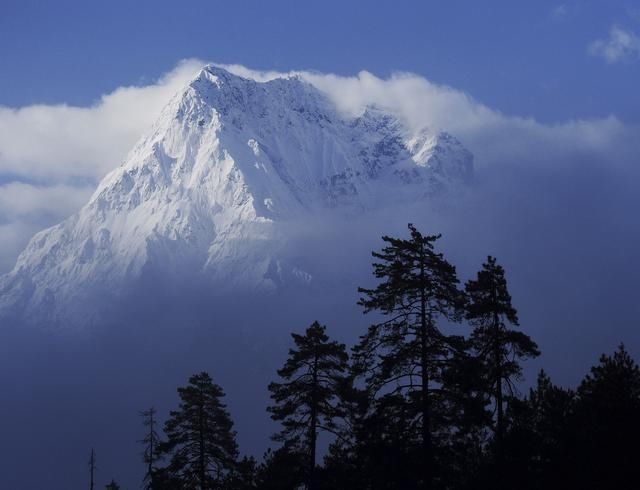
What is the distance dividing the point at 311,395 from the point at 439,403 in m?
6.03

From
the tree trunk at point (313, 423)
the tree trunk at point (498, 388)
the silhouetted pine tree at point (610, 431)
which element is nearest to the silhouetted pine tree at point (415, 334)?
the tree trunk at point (498, 388)

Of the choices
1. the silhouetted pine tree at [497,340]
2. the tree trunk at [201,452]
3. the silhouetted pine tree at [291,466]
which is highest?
the silhouetted pine tree at [497,340]

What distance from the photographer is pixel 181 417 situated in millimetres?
38281

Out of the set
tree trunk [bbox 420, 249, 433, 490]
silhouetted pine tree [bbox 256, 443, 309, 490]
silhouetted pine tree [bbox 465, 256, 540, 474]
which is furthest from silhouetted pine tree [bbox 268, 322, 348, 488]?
silhouetted pine tree [bbox 465, 256, 540, 474]

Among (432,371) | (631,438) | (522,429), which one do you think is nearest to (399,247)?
(432,371)

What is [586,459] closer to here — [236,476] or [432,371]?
[432,371]

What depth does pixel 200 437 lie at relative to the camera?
38250mm

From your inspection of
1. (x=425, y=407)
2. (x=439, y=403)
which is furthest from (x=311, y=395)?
(x=439, y=403)

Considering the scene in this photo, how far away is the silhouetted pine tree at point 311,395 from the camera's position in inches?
1246

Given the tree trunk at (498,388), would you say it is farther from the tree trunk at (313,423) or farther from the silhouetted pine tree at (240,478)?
the silhouetted pine tree at (240,478)

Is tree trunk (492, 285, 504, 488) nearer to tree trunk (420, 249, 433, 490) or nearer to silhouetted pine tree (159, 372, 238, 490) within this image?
tree trunk (420, 249, 433, 490)

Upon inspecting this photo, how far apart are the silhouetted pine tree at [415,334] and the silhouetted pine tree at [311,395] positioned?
2852 millimetres

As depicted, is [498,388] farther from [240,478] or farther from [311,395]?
[240,478]

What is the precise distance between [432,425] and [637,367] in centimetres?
881
